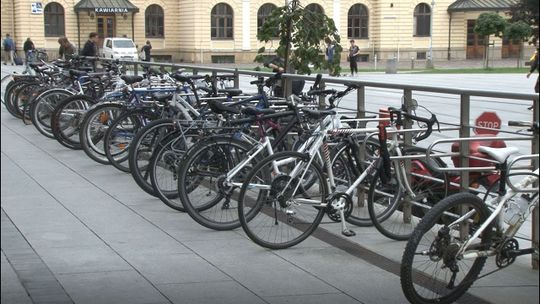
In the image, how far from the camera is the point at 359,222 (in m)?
6.88

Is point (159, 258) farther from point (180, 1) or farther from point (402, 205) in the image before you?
point (180, 1)

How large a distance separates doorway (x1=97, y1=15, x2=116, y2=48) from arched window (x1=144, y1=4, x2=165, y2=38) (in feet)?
4.71

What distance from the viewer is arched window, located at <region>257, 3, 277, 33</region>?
11102 millimetres

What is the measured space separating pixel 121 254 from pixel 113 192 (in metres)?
2.42

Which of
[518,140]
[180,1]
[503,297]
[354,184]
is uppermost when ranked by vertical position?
[180,1]

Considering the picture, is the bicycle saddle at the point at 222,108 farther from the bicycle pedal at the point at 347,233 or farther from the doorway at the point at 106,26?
the doorway at the point at 106,26

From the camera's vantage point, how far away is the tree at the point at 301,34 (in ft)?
35.2

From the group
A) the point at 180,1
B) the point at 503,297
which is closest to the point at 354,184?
the point at 503,297

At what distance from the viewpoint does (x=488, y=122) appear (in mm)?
5871

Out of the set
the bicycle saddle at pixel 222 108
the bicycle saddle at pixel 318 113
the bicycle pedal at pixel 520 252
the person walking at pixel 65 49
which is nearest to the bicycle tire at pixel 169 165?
the bicycle saddle at pixel 222 108

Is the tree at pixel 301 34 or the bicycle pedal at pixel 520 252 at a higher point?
the tree at pixel 301 34

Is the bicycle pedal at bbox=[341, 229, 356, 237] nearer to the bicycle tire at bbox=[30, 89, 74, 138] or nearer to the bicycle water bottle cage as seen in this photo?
the bicycle water bottle cage

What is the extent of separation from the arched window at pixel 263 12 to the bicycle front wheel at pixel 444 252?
668 centimetres

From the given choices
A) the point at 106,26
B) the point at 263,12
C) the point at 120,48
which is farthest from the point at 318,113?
the point at 120,48
